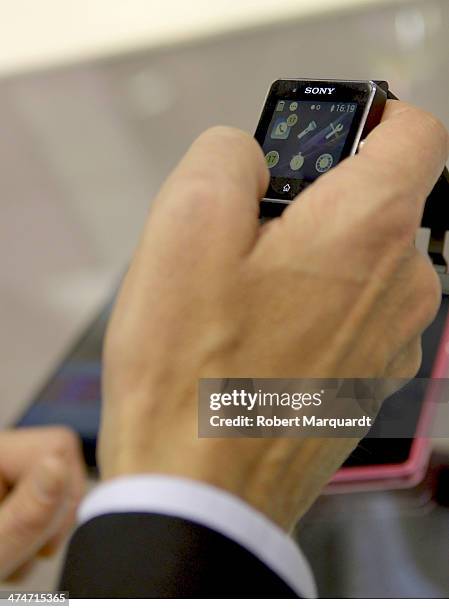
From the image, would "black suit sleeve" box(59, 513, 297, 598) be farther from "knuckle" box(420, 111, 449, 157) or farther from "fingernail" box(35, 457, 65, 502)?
"knuckle" box(420, 111, 449, 157)

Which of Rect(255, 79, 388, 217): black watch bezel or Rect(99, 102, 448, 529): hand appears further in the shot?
Rect(255, 79, 388, 217): black watch bezel

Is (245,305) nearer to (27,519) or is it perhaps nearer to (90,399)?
(27,519)

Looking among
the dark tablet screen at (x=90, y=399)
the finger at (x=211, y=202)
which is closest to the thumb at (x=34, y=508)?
the dark tablet screen at (x=90, y=399)

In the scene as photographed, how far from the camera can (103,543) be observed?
1.33 feet

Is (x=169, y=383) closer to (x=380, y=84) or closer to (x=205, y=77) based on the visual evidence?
(x=380, y=84)

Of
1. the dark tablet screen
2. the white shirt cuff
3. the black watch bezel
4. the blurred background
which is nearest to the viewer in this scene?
the white shirt cuff

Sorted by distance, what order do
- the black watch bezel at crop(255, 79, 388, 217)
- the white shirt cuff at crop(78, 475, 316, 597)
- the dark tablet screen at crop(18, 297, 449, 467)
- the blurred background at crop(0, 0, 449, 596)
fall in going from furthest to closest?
the blurred background at crop(0, 0, 449, 596) → the dark tablet screen at crop(18, 297, 449, 467) → the black watch bezel at crop(255, 79, 388, 217) → the white shirt cuff at crop(78, 475, 316, 597)

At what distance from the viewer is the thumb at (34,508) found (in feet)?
1.78

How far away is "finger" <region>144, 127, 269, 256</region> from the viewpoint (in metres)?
0.41

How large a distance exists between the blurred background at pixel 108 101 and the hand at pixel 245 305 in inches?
22.3

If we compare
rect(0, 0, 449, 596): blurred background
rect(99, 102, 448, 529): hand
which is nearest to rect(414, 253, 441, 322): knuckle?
rect(99, 102, 448, 529): hand

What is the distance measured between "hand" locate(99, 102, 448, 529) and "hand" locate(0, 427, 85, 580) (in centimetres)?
14

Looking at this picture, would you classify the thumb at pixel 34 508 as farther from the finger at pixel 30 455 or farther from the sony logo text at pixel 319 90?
the sony logo text at pixel 319 90

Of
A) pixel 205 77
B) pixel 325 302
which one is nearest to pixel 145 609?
pixel 325 302
